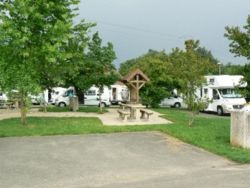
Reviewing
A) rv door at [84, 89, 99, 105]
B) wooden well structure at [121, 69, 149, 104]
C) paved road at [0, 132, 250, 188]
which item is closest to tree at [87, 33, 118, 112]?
wooden well structure at [121, 69, 149, 104]

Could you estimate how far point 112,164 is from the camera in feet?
34.9

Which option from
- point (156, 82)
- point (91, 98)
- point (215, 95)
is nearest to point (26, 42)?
point (215, 95)

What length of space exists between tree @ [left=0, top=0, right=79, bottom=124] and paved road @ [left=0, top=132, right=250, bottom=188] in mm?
4756

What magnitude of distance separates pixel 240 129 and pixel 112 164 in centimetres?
426

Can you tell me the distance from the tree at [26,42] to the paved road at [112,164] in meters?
4.76

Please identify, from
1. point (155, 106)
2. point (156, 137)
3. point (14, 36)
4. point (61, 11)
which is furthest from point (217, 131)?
point (155, 106)

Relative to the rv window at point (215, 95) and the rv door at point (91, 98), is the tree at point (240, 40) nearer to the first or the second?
the rv window at point (215, 95)

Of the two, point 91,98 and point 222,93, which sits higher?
point 222,93

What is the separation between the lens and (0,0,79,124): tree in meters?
19.1

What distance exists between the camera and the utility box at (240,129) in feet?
41.9

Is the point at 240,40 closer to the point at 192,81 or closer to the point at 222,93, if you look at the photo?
the point at 192,81

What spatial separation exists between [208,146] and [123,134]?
13.2ft

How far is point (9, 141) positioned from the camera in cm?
1437

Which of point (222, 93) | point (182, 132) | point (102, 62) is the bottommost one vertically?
point (182, 132)
